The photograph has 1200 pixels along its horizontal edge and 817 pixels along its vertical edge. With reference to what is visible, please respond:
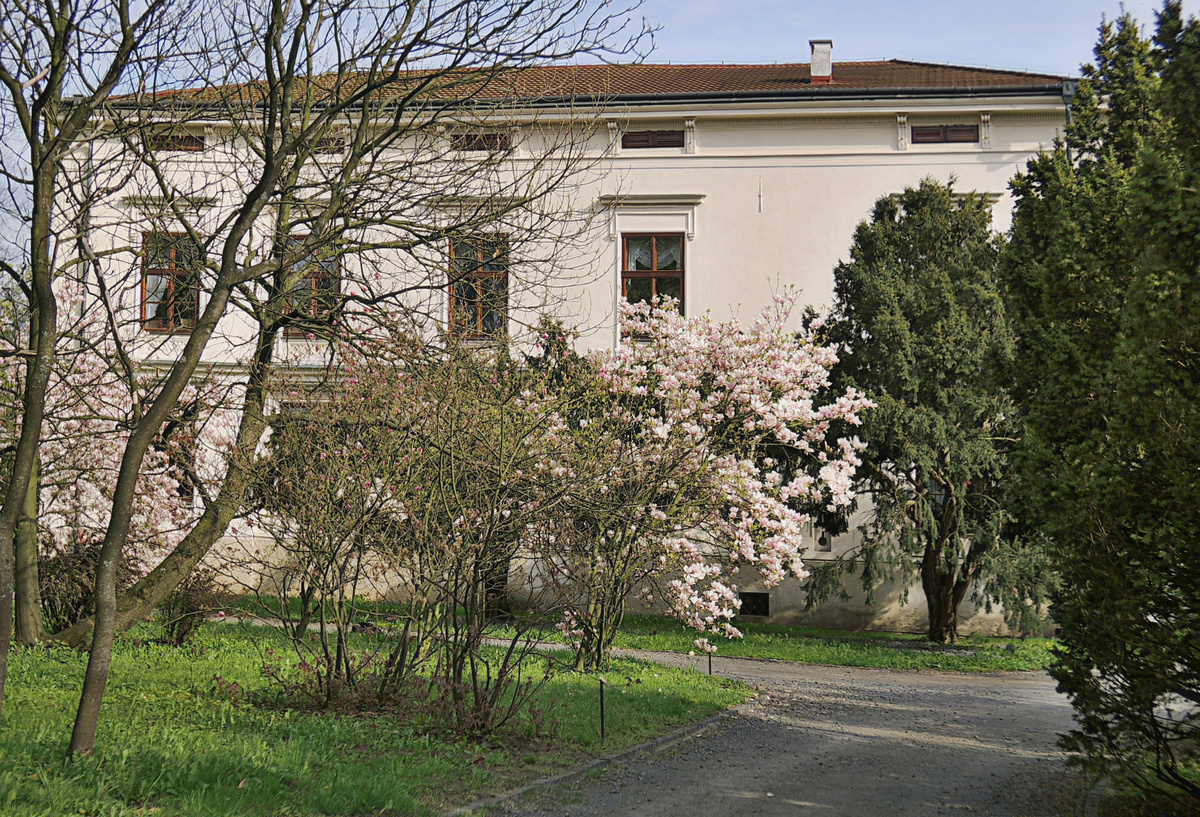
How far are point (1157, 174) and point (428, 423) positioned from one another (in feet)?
19.2

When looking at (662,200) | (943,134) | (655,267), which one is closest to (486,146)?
(655,267)

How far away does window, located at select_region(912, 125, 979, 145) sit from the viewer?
2414cm

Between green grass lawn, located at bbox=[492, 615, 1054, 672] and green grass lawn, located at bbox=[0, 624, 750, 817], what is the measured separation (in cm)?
741

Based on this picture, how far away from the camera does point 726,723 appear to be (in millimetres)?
11258

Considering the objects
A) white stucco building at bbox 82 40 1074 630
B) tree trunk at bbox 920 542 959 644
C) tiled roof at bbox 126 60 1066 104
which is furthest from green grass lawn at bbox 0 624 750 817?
white stucco building at bbox 82 40 1074 630

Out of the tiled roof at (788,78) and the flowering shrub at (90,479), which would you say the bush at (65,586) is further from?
the tiled roof at (788,78)

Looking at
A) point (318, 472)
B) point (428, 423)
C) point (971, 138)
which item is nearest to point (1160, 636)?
point (428, 423)

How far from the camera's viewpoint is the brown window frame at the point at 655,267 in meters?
24.7

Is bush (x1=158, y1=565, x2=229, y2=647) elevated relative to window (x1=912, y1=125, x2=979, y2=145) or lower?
lower

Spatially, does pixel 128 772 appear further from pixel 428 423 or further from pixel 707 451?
pixel 707 451

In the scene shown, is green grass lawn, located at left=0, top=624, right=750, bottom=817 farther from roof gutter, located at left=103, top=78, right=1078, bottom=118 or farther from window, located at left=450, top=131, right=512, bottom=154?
roof gutter, located at left=103, top=78, right=1078, bottom=118

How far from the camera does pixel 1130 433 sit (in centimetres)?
641

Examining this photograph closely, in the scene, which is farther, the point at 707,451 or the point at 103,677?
the point at 707,451

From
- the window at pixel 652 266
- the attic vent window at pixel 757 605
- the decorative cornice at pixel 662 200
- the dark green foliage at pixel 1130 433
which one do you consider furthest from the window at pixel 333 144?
the attic vent window at pixel 757 605
